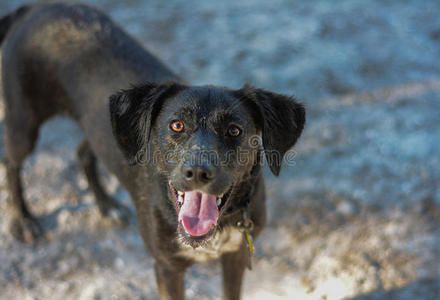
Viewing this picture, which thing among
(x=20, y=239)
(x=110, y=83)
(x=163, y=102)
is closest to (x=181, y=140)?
(x=163, y=102)

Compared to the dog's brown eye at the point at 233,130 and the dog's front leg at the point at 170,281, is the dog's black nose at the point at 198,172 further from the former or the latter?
the dog's front leg at the point at 170,281

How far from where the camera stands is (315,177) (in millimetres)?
4117

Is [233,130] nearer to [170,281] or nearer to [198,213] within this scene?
[198,213]

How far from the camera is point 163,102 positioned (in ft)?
8.25

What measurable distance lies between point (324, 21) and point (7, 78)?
477 centimetres

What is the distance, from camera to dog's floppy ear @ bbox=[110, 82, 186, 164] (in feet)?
7.99

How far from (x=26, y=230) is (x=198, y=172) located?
7.73ft

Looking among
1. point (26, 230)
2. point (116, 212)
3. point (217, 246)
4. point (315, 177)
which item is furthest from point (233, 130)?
point (26, 230)

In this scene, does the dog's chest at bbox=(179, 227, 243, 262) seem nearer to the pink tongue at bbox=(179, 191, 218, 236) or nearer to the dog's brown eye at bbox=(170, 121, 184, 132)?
the pink tongue at bbox=(179, 191, 218, 236)

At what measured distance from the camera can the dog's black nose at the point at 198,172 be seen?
203cm

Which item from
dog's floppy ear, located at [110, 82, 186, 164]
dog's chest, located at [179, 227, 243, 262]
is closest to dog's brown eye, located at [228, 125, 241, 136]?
dog's floppy ear, located at [110, 82, 186, 164]

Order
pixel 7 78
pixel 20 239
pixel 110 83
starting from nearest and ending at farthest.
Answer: pixel 110 83 → pixel 7 78 → pixel 20 239

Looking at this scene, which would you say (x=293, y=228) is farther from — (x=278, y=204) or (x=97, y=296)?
(x=97, y=296)

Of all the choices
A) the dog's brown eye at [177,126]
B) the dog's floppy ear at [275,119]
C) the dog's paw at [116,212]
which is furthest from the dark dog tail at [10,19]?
the dog's floppy ear at [275,119]
